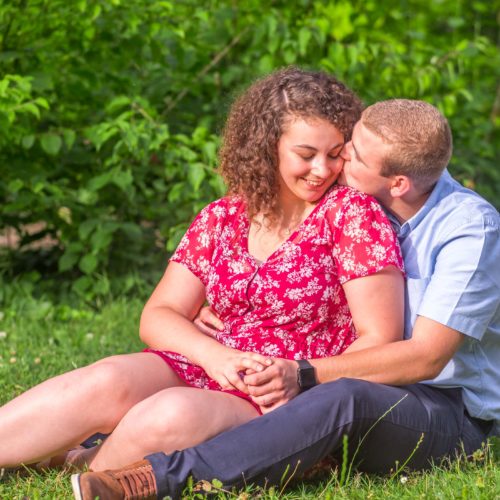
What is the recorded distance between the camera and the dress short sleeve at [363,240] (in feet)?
9.95

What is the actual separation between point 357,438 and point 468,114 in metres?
4.17

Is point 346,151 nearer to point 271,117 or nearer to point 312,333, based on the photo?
point 271,117

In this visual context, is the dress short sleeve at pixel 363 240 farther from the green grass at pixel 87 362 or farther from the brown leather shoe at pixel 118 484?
the brown leather shoe at pixel 118 484

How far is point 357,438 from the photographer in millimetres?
2869

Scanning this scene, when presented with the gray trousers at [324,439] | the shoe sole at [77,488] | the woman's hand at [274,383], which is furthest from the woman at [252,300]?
the shoe sole at [77,488]

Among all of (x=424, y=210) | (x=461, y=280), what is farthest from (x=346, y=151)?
(x=461, y=280)

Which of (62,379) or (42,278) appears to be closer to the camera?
(62,379)

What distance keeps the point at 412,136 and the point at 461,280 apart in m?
0.46

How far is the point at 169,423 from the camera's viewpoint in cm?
282

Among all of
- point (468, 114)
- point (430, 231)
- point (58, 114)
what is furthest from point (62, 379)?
point (468, 114)

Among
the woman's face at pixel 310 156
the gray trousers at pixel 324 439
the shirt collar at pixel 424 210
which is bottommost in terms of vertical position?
the gray trousers at pixel 324 439

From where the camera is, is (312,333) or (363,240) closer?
(363,240)

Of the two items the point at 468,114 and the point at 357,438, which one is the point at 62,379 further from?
the point at 468,114

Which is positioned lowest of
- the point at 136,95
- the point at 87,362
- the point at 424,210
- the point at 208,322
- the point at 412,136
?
the point at 87,362
